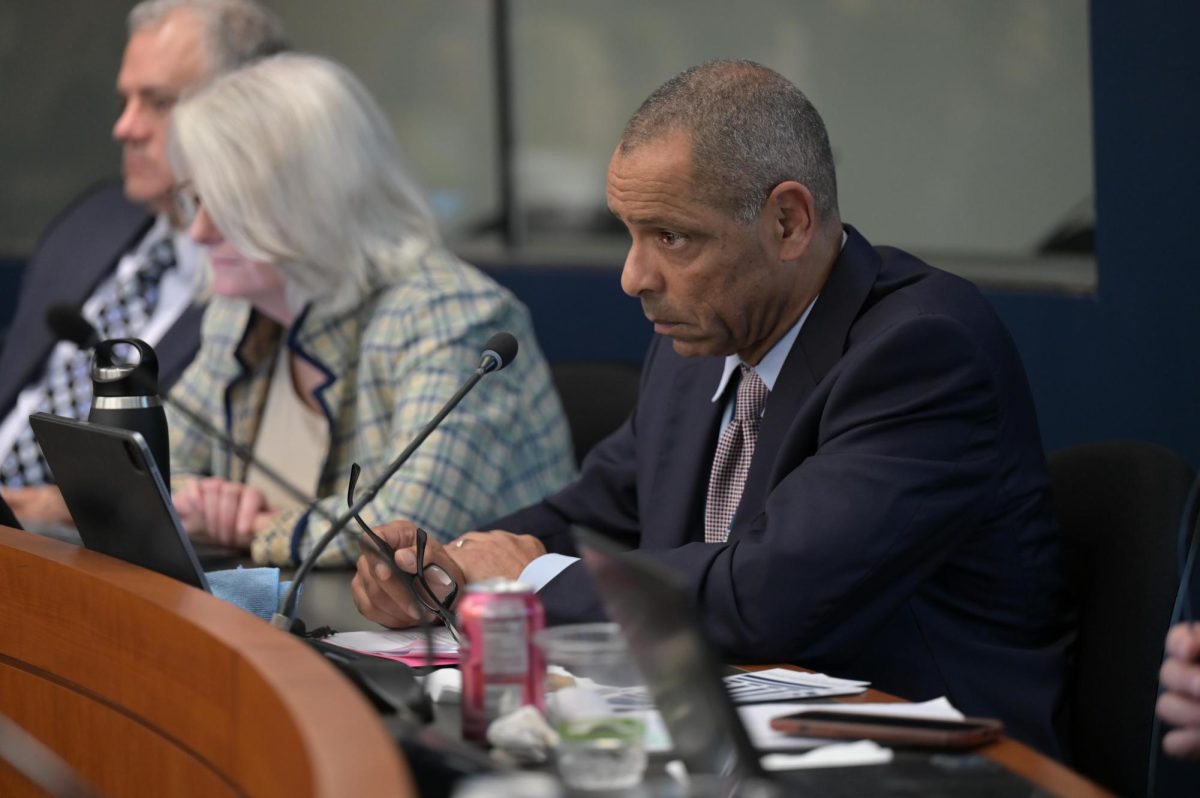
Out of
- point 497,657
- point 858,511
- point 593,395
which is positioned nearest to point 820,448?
point 858,511

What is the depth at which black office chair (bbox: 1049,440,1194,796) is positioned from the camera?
1712 millimetres

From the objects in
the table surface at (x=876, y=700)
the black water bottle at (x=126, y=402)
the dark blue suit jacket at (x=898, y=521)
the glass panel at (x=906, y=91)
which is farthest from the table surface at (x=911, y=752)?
the glass panel at (x=906, y=91)

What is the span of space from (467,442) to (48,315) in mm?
694

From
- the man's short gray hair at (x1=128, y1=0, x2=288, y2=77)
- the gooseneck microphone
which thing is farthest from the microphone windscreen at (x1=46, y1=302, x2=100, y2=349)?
the man's short gray hair at (x1=128, y1=0, x2=288, y2=77)

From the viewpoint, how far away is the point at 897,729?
1.30m

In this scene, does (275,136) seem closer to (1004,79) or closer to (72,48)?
(1004,79)

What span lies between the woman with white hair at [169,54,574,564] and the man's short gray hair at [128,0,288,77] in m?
0.49

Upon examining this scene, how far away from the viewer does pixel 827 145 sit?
195cm

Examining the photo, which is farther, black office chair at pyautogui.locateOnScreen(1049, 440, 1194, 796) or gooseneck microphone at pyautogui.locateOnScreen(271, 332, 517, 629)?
black office chair at pyautogui.locateOnScreen(1049, 440, 1194, 796)

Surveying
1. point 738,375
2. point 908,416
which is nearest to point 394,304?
point 738,375

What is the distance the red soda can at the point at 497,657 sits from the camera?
1314 mm

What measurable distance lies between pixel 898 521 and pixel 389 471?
0.56 metres

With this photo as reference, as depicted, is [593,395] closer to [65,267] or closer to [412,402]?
[412,402]

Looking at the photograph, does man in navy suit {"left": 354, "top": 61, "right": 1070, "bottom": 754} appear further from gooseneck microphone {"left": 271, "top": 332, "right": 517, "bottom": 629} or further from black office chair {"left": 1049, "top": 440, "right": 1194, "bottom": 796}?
gooseneck microphone {"left": 271, "top": 332, "right": 517, "bottom": 629}
